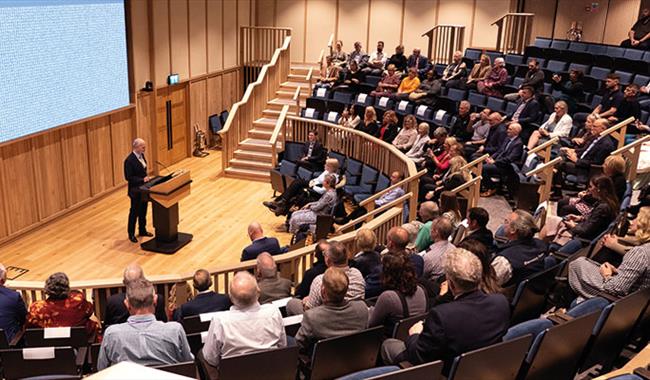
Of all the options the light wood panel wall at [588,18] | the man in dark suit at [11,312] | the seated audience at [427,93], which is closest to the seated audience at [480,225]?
the man in dark suit at [11,312]

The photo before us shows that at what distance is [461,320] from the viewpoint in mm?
2850

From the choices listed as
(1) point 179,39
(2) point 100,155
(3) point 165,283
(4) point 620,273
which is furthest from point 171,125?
(4) point 620,273

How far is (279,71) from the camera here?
14375 millimetres

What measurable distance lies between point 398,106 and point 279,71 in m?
4.14

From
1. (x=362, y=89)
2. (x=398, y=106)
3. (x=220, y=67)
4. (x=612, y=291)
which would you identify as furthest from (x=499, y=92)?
(x=612, y=291)

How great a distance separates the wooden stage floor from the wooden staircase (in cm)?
55

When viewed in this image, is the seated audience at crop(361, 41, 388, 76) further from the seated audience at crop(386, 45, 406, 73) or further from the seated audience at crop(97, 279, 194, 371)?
the seated audience at crop(97, 279, 194, 371)

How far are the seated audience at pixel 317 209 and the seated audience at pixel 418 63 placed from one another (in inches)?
211

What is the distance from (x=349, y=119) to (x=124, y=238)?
4315 millimetres

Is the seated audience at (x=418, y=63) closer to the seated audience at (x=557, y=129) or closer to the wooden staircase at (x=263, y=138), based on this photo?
the wooden staircase at (x=263, y=138)

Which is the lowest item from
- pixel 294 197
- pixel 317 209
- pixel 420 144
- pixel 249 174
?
pixel 249 174

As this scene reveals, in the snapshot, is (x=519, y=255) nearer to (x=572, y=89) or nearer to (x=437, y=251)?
(x=437, y=251)

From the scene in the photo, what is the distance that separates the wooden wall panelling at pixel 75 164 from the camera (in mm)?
9617

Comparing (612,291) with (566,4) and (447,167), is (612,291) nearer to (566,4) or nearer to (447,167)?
(447,167)
